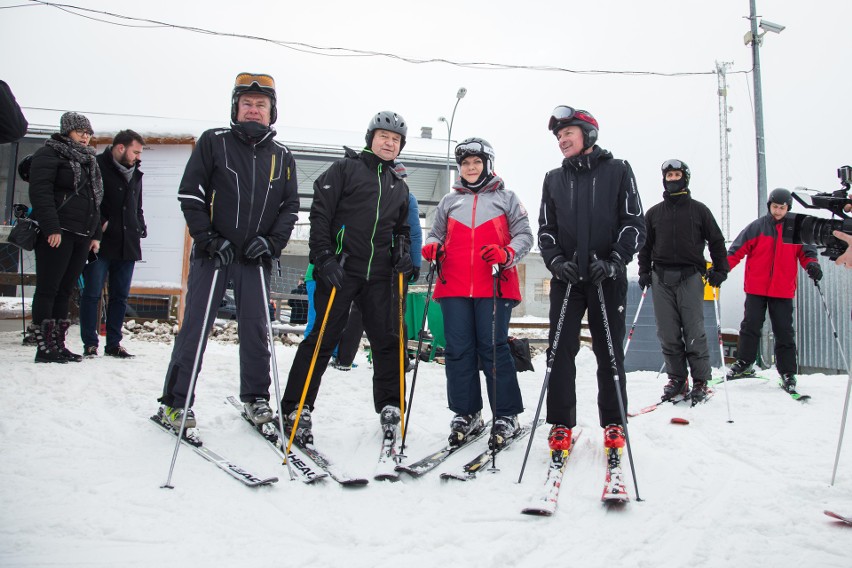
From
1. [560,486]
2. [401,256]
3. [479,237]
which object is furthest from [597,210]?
[560,486]

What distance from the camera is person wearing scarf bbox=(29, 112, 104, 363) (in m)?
4.97

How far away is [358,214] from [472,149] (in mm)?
951

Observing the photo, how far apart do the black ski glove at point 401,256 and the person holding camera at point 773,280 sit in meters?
→ 4.34

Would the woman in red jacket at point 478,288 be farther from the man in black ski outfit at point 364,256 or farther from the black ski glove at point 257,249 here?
the black ski glove at point 257,249

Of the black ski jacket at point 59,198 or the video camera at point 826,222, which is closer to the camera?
the video camera at point 826,222

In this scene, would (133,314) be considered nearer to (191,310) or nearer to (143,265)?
(143,265)

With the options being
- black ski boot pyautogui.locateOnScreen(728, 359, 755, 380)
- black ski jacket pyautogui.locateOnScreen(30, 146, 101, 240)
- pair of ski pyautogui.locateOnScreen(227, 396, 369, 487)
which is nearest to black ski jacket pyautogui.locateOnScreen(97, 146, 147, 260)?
black ski jacket pyautogui.locateOnScreen(30, 146, 101, 240)

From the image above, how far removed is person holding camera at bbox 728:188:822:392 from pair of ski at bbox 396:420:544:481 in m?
3.90

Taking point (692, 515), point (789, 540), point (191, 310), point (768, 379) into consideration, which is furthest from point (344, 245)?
point (768, 379)

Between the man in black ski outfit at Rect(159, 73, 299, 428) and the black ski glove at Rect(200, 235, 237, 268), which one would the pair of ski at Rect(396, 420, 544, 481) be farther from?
the black ski glove at Rect(200, 235, 237, 268)

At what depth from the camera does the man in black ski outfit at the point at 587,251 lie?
3.54 metres

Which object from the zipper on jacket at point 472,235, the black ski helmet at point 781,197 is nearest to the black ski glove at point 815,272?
the black ski helmet at point 781,197

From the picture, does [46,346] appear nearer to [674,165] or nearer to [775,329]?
[674,165]

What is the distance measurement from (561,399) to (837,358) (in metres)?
7.07
